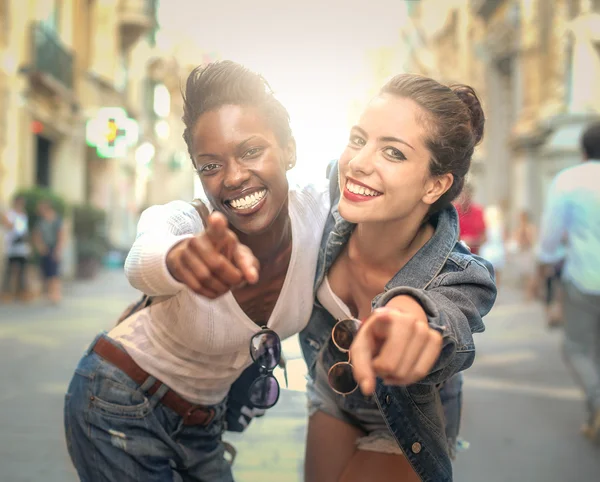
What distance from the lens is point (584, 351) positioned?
5.09 m

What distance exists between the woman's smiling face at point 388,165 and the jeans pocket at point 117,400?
2.77 ft

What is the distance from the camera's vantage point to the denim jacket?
1.76 m

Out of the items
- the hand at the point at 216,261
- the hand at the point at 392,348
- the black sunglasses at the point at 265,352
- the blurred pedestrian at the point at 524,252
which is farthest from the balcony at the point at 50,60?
the hand at the point at 392,348

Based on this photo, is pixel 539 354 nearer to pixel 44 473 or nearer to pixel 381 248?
pixel 44 473

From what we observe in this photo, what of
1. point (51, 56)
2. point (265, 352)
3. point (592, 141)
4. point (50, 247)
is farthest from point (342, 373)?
point (51, 56)

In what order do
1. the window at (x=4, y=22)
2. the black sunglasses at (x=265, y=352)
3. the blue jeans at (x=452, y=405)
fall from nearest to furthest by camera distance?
the black sunglasses at (x=265, y=352), the blue jeans at (x=452, y=405), the window at (x=4, y=22)

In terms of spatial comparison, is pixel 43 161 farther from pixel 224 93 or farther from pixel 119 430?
pixel 224 93

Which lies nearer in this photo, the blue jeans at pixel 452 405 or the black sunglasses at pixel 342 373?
the black sunglasses at pixel 342 373

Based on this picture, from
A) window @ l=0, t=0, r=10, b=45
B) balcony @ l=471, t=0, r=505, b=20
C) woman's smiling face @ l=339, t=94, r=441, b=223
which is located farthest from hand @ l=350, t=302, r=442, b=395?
balcony @ l=471, t=0, r=505, b=20

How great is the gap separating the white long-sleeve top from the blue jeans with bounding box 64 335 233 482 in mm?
84

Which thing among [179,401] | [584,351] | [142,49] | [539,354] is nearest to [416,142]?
[179,401]

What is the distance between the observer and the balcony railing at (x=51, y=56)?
15227mm

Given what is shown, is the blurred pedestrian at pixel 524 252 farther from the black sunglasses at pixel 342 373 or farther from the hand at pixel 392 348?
the hand at pixel 392 348

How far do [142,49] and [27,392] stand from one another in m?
26.8
